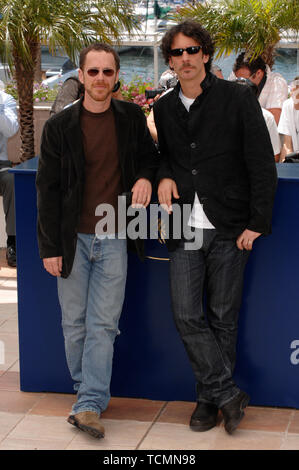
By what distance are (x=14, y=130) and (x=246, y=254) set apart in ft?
13.3

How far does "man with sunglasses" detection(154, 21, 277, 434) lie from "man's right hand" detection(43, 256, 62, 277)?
56cm

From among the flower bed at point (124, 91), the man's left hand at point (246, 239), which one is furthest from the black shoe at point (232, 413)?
the flower bed at point (124, 91)

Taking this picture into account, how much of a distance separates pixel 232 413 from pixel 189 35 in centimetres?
184

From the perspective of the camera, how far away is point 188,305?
378 centimetres

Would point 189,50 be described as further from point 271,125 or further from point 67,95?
point 67,95

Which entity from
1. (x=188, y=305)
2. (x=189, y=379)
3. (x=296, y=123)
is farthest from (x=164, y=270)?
(x=296, y=123)

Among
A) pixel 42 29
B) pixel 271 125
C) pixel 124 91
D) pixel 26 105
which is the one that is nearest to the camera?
pixel 271 125

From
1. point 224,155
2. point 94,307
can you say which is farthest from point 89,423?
point 224,155

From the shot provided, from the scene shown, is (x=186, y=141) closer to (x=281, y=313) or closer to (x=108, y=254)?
(x=108, y=254)

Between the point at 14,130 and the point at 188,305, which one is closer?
the point at 188,305

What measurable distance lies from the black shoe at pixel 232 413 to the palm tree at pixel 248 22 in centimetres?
586

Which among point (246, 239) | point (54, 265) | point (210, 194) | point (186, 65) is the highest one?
point (186, 65)

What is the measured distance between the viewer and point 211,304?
3857 millimetres
